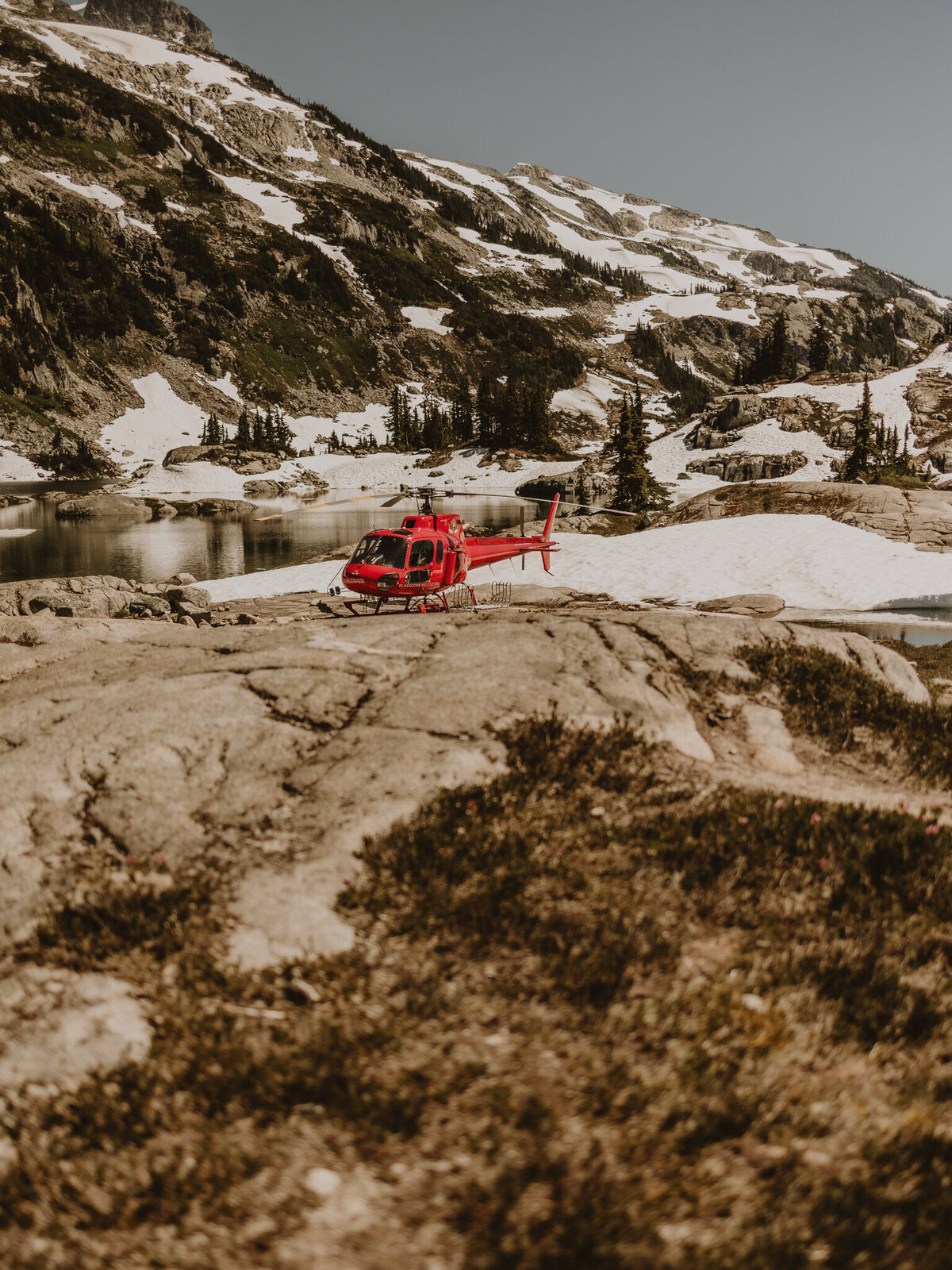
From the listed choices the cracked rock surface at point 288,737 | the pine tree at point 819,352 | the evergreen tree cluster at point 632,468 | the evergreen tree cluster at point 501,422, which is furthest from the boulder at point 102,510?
the pine tree at point 819,352

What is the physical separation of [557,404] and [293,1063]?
7968 inches

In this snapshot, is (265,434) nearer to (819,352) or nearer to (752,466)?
(752,466)

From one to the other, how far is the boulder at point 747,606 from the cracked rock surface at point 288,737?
17.4m

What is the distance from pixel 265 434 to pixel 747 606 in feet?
472

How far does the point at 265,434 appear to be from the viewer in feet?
497

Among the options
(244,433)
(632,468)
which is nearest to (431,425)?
(244,433)

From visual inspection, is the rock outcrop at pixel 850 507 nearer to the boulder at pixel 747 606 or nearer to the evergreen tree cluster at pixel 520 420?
the boulder at pixel 747 606

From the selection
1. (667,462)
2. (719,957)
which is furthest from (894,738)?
(667,462)

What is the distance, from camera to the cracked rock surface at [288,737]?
5410mm

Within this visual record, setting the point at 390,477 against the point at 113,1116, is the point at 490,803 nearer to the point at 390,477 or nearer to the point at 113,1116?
the point at 113,1116

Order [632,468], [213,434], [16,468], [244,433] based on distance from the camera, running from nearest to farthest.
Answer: [632,468], [16,468], [213,434], [244,433]

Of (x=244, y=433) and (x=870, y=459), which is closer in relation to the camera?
(x=870, y=459)

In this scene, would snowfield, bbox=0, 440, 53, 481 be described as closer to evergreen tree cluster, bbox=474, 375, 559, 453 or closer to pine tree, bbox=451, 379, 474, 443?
pine tree, bbox=451, 379, 474, 443

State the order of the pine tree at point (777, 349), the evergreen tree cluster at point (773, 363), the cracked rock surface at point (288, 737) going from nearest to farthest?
the cracked rock surface at point (288, 737) < the pine tree at point (777, 349) < the evergreen tree cluster at point (773, 363)
